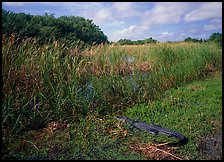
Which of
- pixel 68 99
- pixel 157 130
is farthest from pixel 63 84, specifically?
pixel 157 130

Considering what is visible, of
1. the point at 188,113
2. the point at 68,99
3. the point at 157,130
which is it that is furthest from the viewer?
the point at 188,113

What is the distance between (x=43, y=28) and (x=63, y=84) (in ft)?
26.3

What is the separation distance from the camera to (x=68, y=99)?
379cm

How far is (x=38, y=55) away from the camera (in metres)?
3.89

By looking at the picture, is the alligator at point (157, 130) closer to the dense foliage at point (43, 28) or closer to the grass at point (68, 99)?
the grass at point (68, 99)

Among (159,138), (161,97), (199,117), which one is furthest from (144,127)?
(161,97)

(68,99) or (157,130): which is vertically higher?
(68,99)

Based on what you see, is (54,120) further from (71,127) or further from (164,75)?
(164,75)

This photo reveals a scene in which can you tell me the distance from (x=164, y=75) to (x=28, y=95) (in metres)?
3.57

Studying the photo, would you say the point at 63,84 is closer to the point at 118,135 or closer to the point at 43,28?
the point at 118,135

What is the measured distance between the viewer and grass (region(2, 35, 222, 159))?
121 inches

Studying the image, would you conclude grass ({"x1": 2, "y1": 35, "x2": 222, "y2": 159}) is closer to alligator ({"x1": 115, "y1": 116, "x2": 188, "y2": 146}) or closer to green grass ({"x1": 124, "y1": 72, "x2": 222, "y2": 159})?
green grass ({"x1": 124, "y1": 72, "x2": 222, "y2": 159})

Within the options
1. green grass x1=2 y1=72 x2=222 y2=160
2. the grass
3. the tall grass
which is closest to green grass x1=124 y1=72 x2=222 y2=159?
green grass x1=2 y1=72 x2=222 y2=160

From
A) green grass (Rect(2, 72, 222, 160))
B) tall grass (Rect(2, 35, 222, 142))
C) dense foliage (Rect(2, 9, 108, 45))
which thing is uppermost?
dense foliage (Rect(2, 9, 108, 45))
